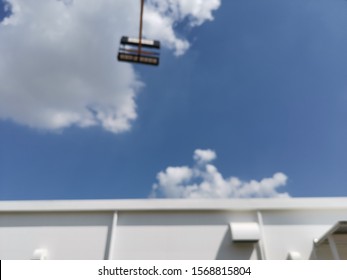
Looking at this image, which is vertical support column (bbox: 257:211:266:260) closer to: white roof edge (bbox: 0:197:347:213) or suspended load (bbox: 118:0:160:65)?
white roof edge (bbox: 0:197:347:213)

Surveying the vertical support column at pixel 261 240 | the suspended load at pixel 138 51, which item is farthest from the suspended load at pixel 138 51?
the vertical support column at pixel 261 240

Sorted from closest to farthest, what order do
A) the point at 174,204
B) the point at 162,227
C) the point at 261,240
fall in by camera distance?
the point at 261,240 < the point at 162,227 < the point at 174,204

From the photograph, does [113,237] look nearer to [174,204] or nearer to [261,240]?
[174,204]

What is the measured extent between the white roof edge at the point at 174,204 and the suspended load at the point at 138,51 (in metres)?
4.24

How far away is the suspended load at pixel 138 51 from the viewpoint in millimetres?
6988

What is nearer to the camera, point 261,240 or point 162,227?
point 261,240

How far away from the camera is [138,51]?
283 inches

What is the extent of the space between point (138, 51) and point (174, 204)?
4.88m

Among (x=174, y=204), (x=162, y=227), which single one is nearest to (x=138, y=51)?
(x=174, y=204)

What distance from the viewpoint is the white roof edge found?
555 centimetres

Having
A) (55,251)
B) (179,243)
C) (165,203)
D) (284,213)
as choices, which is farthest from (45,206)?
(284,213)

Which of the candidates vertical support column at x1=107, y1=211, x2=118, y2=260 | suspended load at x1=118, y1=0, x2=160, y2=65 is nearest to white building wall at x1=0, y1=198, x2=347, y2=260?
vertical support column at x1=107, y1=211, x2=118, y2=260
